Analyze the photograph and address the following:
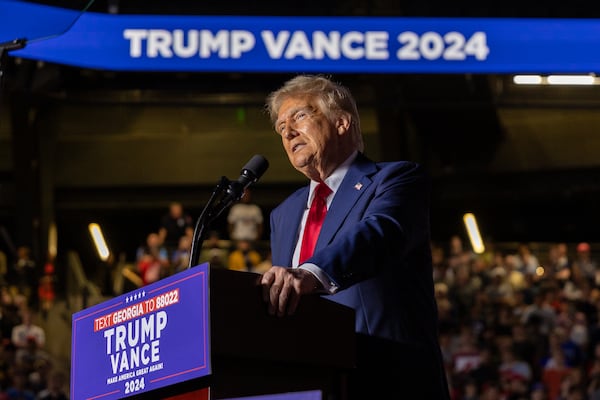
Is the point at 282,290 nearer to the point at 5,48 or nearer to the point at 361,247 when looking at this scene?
the point at 361,247

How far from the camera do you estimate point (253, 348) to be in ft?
8.09

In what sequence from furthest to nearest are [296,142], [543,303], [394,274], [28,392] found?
[543,303], [28,392], [296,142], [394,274]

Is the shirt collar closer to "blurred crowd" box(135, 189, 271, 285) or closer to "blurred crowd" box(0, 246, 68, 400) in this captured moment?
"blurred crowd" box(0, 246, 68, 400)

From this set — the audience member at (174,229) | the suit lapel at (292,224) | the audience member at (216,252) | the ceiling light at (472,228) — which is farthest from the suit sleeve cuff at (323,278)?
the ceiling light at (472,228)

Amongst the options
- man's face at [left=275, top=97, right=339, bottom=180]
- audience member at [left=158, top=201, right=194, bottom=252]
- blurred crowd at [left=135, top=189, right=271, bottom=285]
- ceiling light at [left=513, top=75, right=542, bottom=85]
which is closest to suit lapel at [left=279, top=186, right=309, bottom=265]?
man's face at [left=275, top=97, right=339, bottom=180]

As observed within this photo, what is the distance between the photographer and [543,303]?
45.8 feet

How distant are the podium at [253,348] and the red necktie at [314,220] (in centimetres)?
46

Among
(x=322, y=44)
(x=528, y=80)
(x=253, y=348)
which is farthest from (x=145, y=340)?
(x=528, y=80)

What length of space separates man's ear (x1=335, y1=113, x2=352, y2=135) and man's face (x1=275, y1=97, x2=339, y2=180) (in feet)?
0.07

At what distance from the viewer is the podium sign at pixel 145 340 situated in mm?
2432

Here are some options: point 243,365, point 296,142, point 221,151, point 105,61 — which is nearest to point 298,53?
point 105,61

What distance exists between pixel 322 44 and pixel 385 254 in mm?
8046

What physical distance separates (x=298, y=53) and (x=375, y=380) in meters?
8.09

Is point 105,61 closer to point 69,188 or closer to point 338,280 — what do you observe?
point 338,280
